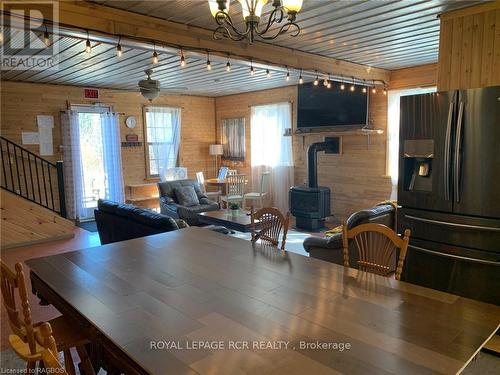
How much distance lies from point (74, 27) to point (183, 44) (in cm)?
98

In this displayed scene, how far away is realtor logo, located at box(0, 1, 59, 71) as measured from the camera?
2.73 metres

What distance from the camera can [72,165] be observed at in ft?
23.0

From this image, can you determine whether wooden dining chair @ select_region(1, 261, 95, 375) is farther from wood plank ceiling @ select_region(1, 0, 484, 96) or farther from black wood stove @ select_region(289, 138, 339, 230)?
black wood stove @ select_region(289, 138, 339, 230)

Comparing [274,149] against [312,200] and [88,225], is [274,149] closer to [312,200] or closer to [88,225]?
[312,200]

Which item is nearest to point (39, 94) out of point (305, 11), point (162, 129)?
point (162, 129)

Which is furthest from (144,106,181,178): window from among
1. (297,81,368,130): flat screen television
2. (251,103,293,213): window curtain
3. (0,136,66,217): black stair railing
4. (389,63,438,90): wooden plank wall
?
(389,63,438,90): wooden plank wall

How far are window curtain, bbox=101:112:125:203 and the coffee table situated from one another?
2557mm

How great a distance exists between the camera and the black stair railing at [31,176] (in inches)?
242

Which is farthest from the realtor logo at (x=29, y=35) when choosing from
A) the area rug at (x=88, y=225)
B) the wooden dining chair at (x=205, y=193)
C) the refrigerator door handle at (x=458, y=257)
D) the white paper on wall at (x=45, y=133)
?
the wooden dining chair at (x=205, y=193)

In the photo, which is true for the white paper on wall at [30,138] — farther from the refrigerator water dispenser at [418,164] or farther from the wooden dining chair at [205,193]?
the refrigerator water dispenser at [418,164]

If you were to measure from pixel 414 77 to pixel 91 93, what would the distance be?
Answer: 5978mm

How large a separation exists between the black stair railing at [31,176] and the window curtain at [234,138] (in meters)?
3.89

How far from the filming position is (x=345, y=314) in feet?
4.79

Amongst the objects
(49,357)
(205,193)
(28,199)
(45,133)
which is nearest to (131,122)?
(45,133)
